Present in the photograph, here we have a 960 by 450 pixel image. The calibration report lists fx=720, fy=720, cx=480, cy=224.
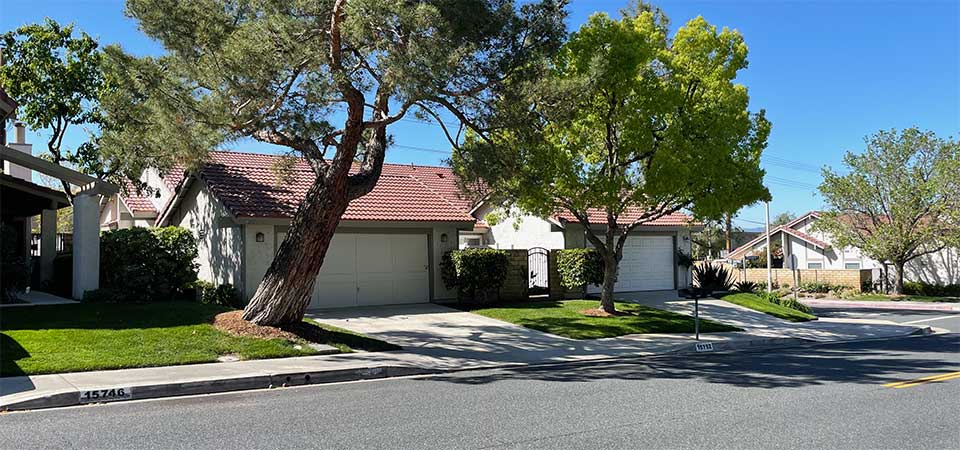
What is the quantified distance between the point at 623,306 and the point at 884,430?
44.4 ft

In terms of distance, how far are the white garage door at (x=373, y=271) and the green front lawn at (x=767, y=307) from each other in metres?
10.2

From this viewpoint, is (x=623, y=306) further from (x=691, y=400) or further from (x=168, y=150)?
(x=168, y=150)

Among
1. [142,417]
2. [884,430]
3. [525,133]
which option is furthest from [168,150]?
[884,430]

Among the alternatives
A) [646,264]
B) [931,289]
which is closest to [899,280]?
[931,289]

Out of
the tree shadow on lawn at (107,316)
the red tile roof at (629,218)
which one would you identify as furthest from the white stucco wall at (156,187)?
the red tile roof at (629,218)

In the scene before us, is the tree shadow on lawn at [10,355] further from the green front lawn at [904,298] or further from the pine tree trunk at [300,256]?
the green front lawn at [904,298]

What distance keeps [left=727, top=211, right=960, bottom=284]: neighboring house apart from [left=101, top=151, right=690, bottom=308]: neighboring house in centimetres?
2144

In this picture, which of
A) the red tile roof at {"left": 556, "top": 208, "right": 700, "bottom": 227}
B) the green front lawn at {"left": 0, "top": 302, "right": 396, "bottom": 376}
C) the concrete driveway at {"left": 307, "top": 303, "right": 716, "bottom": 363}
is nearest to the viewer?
the green front lawn at {"left": 0, "top": 302, "right": 396, "bottom": 376}

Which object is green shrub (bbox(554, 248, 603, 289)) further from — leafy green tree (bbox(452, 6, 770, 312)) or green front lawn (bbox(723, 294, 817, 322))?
green front lawn (bbox(723, 294, 817, 322))

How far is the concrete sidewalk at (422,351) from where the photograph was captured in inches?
362

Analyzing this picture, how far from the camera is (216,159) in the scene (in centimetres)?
2047

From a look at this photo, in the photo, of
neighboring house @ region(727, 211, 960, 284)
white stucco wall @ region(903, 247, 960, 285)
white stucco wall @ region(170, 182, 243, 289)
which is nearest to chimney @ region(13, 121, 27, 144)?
white stucco wall @ region(170, 182, 243, 289)

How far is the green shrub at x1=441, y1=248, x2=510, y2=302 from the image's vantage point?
1980 cm

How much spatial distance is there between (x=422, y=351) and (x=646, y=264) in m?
14.5
